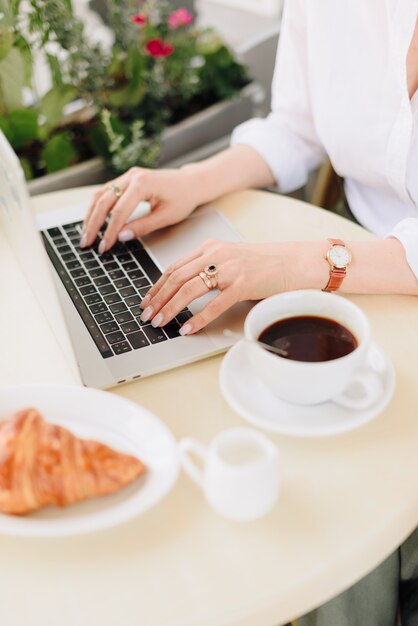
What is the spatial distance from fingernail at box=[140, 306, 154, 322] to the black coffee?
0.20 m

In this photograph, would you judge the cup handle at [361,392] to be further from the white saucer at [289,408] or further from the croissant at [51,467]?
the croissant at [51,467]

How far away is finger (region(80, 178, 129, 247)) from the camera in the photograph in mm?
1109

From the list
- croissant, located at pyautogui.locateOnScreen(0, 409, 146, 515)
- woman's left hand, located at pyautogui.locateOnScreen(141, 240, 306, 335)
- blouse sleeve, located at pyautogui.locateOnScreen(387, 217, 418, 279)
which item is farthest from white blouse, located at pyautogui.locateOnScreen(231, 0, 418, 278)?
croissant, located at pyautogui.locateOnScreen(0, 409, 146, 515)

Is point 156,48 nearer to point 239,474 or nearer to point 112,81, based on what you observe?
point 112,81

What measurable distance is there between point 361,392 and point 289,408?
0.25 feet

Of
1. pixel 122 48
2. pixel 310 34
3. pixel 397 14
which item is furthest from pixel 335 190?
pixel 122 48

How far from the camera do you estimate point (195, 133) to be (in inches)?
73.9

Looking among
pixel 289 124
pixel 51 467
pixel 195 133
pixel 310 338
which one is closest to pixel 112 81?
pixel 195 133

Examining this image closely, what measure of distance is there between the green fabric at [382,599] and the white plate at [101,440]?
1.28 feet

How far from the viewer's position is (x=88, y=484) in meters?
0.67

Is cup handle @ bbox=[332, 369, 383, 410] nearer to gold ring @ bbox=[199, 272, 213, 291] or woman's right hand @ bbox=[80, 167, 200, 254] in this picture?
gold ring @ bbox=[199, 272, 213, 291]

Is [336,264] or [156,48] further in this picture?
[156,48]

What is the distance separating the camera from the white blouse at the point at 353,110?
3.60ft

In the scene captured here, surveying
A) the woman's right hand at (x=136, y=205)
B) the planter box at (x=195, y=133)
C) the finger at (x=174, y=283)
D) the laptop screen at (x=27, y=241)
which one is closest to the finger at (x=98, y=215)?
the woman's right hand at (x=136, y=205)
